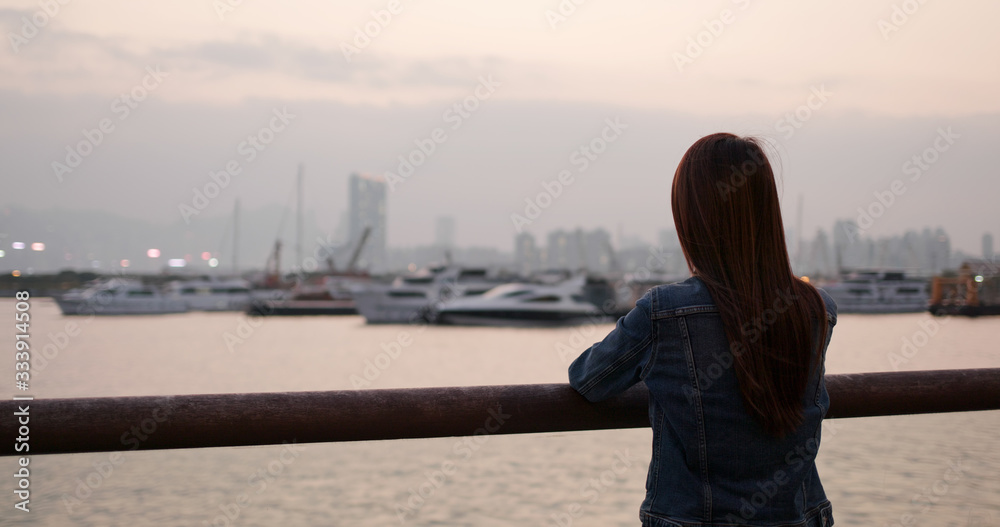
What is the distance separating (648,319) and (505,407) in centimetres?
42

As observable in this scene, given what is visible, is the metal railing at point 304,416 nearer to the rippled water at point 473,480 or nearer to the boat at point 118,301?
the rippled water at point 473,480

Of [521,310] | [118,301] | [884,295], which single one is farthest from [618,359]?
[884,295]

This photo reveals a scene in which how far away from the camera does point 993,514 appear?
9398 mm

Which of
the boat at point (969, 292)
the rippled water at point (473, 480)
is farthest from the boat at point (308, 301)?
the boat at point (969, 292)

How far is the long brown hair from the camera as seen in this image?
56.9 inches

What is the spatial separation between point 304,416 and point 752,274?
96cm

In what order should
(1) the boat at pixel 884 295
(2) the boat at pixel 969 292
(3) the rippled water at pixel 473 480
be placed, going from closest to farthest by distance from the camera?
(3) the rippled water at pixel 473 480 < (2) the boat at pixel 969 292 < (1) the boat at pixel 884 295

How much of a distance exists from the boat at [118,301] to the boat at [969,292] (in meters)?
56.3

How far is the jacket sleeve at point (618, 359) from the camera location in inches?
59.1

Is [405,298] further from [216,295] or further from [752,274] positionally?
[752,274]

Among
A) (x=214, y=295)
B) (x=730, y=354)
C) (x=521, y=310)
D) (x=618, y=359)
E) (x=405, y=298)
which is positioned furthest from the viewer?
(x=214, y=295)

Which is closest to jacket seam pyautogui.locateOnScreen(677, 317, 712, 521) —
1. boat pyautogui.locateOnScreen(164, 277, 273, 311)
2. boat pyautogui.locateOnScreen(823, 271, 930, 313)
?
boat pyautogui.locateOnScreen(823, 271, 930, 313)

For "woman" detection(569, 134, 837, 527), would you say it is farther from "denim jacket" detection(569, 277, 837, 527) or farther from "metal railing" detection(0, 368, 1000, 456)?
"metal railing" detection(0, 368, 1000, 456)

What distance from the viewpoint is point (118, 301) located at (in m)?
55.8
